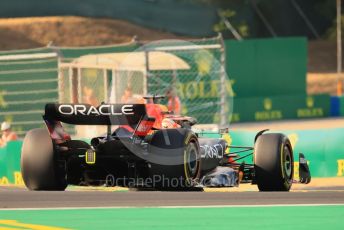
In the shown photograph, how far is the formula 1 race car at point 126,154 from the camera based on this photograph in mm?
13188

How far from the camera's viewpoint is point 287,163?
14.1m

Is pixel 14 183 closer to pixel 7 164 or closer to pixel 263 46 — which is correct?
pixel 7 164

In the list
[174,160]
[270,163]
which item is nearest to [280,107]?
[270,163]

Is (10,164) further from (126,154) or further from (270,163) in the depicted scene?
(270,163)

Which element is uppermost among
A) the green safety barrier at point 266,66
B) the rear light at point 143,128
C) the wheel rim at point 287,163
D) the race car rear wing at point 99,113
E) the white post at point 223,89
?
the green safety barrier at point 266,66

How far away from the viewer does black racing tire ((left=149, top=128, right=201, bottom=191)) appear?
43.2 feet

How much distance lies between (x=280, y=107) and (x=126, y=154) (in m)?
29.4

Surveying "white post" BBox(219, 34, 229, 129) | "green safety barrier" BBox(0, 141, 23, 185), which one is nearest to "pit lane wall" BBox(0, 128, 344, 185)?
"white post" BBox(219, 34, 229, 129)

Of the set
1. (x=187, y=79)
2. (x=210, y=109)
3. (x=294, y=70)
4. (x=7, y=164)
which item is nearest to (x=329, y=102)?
(x=294, y=70)

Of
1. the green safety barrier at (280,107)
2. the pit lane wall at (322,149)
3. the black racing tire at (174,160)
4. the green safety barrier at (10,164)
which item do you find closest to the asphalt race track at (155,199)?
the black racing tire at (174,160)

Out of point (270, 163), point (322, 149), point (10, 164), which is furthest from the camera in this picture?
point (10, 164)

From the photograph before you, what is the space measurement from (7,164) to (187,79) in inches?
378

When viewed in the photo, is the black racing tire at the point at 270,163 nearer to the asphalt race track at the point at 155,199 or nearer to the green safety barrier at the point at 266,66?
the asphalt race track at the point at 155,199

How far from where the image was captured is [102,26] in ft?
190
